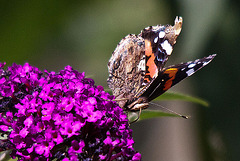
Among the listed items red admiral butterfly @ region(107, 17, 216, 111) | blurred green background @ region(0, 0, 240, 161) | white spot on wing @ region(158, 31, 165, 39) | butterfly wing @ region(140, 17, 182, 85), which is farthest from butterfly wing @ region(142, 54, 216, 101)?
blurred green background @ region(0, 0, 240, 161)

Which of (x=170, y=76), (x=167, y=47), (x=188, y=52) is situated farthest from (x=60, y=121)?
(x=188, y=52)

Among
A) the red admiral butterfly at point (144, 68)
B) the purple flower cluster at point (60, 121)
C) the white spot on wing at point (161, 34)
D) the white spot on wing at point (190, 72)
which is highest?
the white spot on wing at point (161, 34)

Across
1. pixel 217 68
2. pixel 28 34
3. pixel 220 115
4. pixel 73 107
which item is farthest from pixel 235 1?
pixel 73 107

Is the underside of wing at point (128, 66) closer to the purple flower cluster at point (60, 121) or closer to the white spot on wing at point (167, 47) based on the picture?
the white spot on wing at point (167, 47)

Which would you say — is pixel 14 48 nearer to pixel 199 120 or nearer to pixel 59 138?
pixel 59 138

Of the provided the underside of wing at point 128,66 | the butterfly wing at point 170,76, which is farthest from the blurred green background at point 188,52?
the butterfly wing at point 170,76

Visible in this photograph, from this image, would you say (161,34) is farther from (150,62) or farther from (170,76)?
(170,76)
